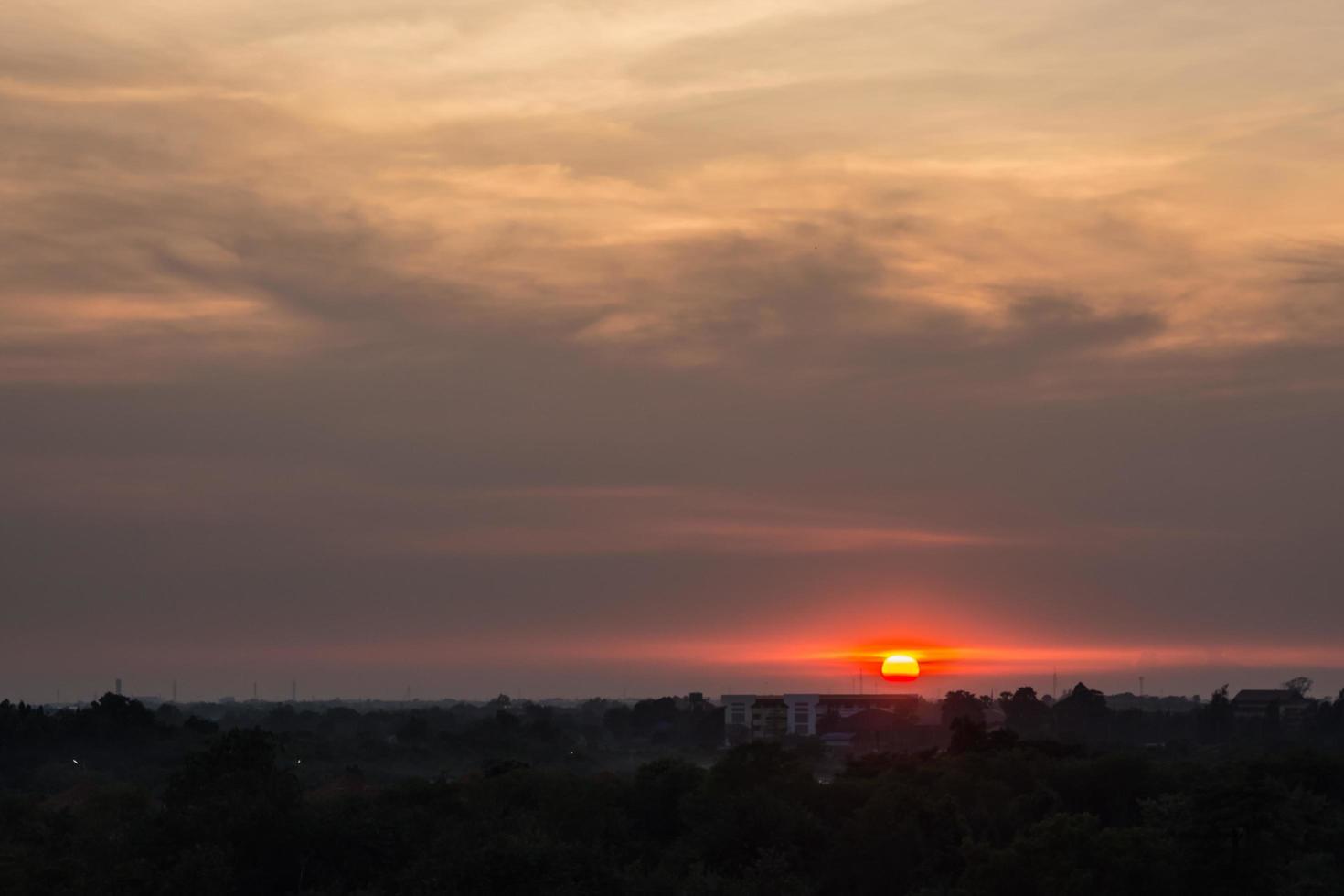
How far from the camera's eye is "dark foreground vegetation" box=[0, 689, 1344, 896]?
57.4 m

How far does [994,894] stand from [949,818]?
20.4 metres

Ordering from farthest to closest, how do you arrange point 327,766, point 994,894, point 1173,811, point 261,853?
1. point 327,766
2. point 261,853
3. point 1173,811
4. point 994,894

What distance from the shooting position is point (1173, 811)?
216 ft

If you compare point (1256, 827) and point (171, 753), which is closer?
point (1256, 827)

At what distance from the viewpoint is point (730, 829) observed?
7294cm

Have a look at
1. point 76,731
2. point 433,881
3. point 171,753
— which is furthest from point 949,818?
point 76,731

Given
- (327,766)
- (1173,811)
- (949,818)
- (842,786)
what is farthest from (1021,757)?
(327,766)

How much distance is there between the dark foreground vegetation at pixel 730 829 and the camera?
57.4m

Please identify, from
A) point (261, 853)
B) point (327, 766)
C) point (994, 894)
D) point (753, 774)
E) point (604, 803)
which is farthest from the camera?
point (327, 766)

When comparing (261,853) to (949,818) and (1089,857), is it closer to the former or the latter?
(949,818)

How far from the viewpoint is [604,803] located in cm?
8506

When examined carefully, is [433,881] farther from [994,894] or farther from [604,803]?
[604,803]

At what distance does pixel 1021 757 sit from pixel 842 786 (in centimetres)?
1725

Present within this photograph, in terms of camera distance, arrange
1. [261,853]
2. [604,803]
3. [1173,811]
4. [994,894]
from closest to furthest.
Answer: [994,894] → [1173,811] → [261,853] → [604,803]
